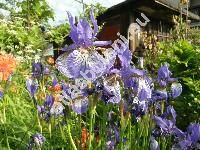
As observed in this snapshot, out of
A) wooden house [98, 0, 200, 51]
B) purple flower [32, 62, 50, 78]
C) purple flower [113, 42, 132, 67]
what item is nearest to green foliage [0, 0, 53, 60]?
wooden house [98, 0, 200, 51]

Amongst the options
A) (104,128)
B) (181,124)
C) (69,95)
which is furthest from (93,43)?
(181,124)

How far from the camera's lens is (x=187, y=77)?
13.6ft

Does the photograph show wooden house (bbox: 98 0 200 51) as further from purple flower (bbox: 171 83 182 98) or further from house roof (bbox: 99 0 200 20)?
purple flower (bbox: 171 83 182 98)

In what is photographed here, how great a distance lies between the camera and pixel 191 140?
6.59ft

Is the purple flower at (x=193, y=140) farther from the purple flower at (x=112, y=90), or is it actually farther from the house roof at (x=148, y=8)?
the house roof at (x=148, y=8)

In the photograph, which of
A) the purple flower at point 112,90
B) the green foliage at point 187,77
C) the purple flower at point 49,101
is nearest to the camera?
the purple flower at point 112,90

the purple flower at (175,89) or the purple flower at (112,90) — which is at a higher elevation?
the purple flower at (112,90)

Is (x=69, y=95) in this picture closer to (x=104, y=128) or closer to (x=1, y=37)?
(x=104, y=128)

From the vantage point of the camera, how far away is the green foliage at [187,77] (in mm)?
3912

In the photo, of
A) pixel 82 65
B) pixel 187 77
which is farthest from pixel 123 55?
pixel 187 77

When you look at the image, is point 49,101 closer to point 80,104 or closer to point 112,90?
point 80,104

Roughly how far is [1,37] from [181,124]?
6409 mm

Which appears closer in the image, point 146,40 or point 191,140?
point 191,140

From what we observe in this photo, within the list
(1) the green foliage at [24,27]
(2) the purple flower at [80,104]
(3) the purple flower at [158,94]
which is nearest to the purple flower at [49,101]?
(2) the purple flower at [80,104]
